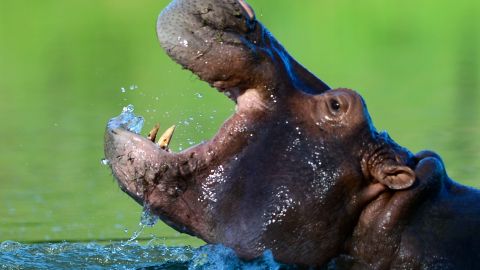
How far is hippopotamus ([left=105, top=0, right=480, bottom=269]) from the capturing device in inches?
187

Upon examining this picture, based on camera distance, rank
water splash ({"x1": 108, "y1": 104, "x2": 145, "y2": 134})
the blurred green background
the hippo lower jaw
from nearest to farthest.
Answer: the hippo lower jaw → water splash ({"x1": 108, "y1": 104, "x2": 145, "y2": 134}) → the blurred green background

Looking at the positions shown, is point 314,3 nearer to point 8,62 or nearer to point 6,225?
point 8,62

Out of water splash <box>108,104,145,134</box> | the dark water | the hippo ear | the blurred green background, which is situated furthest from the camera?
the blurred green background

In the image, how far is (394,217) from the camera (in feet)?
15.5

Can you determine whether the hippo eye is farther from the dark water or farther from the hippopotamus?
the dark water

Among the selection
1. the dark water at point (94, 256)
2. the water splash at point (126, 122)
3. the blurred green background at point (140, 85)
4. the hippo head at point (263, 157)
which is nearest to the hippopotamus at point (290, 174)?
the hippo head at point (263, 157)

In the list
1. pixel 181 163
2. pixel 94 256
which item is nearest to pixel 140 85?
pixel 94 256

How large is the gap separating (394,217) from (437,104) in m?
10.8

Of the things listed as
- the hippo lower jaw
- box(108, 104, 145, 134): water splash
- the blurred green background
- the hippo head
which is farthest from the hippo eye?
box(108, 104, 145, 134): water splash

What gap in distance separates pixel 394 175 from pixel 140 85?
1230cm

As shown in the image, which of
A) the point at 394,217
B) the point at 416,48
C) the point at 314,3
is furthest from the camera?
the point at 314,3

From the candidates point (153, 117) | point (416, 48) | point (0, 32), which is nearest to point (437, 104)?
point (153, 117)

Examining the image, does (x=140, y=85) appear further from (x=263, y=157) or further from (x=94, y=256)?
(x=263, y=157)

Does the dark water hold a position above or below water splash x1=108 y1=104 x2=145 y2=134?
below
